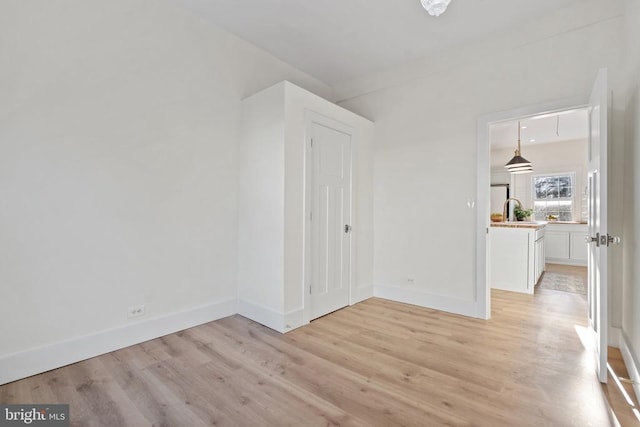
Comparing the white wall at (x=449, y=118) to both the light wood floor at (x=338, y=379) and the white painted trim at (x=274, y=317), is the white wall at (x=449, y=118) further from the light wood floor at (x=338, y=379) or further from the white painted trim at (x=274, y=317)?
the white painted trim at (x=274, y=317)

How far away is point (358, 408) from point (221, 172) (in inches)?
97.7

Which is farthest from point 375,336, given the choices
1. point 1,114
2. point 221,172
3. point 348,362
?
point 1,114

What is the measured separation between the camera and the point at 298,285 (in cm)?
298

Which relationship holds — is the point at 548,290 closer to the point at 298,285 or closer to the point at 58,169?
the point at 298,285

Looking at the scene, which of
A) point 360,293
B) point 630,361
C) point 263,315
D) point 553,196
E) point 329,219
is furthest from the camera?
point 553,196

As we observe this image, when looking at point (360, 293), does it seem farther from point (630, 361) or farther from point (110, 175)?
point (110, 175)

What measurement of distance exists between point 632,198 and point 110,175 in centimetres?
408

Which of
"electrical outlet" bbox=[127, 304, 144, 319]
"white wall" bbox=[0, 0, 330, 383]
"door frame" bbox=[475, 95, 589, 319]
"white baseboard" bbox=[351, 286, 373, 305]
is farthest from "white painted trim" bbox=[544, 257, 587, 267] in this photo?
"electrical outlet" bbox=[127, 304, 144, 319]

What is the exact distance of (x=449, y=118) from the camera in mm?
3465

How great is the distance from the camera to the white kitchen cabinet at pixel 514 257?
414cm

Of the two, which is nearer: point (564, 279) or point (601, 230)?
point (601, 230)

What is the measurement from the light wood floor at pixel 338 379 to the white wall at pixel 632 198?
0.35m

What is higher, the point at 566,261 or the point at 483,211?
the point at 483,211

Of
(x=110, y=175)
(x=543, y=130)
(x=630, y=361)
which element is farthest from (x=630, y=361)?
(x=543, y=130)
